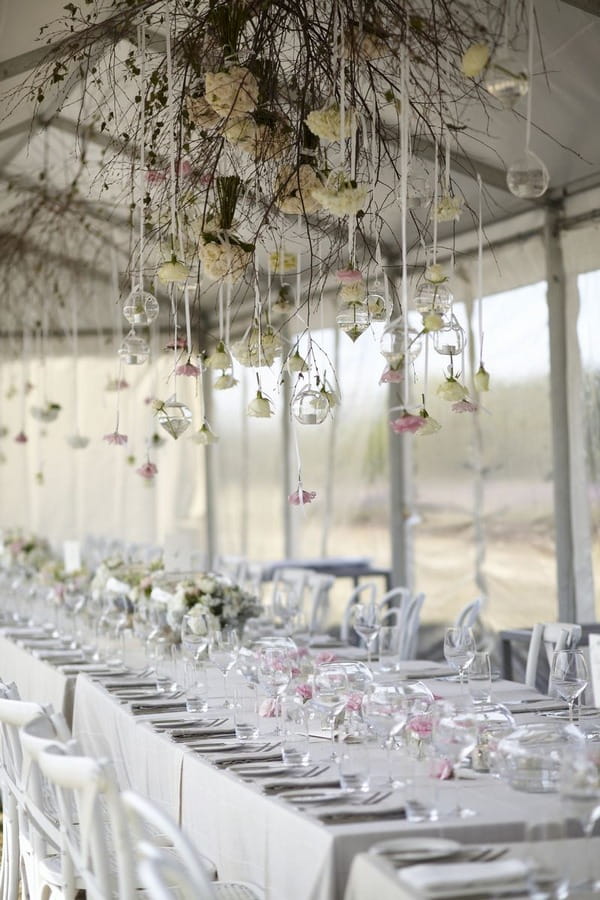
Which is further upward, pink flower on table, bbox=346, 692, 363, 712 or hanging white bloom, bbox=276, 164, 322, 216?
hanging white bloom, bbox=276, 164, 322, 216

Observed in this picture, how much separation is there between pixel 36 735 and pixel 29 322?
9.50 m

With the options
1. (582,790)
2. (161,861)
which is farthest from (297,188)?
(161,861)

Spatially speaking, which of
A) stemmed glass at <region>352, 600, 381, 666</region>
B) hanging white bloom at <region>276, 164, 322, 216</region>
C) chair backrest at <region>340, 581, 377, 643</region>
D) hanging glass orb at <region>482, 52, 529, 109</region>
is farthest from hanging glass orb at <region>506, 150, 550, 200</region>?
chair backrest at <region>340, 581, 377, 643</region>

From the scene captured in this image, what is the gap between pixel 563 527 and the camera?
691 centimetres

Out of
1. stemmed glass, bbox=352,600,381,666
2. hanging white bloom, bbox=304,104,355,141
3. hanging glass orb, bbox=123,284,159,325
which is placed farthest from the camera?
stemmed glass, bbox=352,600,381,666

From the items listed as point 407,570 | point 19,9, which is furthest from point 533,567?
point 19,9

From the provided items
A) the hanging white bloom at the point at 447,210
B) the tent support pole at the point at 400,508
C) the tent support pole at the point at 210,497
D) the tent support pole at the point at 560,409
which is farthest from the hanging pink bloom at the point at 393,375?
the tent support pole at the point at 210,497

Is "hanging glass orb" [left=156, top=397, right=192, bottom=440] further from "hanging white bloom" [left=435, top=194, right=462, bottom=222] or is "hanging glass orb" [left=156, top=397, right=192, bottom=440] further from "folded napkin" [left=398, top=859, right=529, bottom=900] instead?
"folded napkin" [left=398, top=859, right=529, bottom=900]

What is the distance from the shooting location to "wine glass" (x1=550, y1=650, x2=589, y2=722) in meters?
3.36

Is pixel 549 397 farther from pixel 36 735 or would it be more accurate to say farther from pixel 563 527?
pixel 36 735

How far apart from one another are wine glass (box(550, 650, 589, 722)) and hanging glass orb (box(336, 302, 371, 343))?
4.04 feet

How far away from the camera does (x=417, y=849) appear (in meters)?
2.35

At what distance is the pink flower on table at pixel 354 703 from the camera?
322 cm

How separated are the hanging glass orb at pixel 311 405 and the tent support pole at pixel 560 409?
11.5 ft
